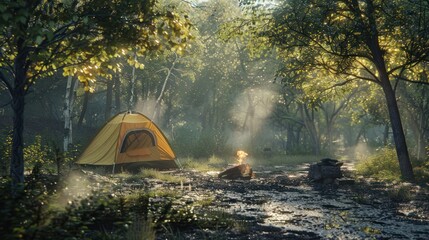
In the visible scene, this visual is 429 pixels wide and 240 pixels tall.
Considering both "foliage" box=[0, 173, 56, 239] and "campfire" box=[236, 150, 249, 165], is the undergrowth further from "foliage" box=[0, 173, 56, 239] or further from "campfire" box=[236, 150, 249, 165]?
"foliage" box=[0, 173, 56, 239]

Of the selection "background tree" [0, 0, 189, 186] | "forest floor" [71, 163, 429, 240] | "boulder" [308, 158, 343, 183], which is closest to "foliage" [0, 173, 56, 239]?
"forest floor" [71, 163, 429, 240]

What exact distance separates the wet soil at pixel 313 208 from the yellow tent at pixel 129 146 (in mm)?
3923

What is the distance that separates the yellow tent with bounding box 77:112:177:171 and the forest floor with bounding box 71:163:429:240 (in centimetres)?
383

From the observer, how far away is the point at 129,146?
17.9 metres

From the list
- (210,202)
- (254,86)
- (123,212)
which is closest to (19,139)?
(123,212)

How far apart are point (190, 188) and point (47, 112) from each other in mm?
32781

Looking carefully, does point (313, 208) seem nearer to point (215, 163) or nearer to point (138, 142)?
point (138, 142)

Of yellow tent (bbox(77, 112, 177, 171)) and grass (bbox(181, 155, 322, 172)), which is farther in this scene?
grass (bbox(181, 155, 322, 172))

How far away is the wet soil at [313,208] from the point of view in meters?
6.95

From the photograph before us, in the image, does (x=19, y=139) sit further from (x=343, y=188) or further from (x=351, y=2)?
(x=351, y=2)

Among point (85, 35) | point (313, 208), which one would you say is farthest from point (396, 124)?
point (85, 35)

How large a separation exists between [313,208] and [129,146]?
10.3 m

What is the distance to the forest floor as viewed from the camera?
22.7 ft

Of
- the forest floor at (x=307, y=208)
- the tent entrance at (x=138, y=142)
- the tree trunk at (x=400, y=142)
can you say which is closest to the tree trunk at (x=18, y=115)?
the forest floor at (x=307, y=208)
